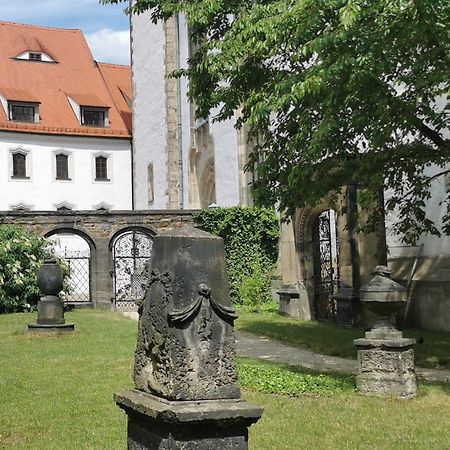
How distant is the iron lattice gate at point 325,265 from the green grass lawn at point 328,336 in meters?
0.74

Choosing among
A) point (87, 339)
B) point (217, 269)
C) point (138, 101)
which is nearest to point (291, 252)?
point (87, 339)

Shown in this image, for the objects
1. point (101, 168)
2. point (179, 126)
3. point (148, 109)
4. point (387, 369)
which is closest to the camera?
point (387, 369)

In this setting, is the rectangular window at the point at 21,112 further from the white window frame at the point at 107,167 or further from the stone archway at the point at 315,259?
the stone archway at the point at 315,259

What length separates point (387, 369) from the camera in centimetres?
890

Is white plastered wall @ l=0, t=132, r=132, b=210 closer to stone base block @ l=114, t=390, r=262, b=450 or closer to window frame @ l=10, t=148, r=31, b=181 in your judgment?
window frame @ l=10, t=148, r=31, b=181

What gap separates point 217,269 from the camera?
4422mm

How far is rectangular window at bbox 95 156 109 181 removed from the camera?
129 ft

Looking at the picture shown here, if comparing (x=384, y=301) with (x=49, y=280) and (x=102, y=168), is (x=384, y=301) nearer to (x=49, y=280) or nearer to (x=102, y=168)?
(x=49, y=280)

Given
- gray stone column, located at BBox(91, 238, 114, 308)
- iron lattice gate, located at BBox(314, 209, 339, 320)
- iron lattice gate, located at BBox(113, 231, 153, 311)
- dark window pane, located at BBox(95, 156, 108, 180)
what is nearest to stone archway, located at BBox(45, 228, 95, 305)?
gray stone column, located at BBox(91, 238, 114, 308)

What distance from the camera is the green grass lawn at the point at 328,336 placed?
1209cm

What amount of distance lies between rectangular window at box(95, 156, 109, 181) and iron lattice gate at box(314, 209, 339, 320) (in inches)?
874

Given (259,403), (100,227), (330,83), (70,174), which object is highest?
(70,174)

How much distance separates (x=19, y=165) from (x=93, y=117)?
15.8 feet

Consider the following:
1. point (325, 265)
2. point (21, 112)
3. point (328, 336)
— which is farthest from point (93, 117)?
point (328, 336)
